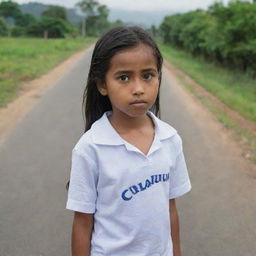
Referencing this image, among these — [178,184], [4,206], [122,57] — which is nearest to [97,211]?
[178,184]

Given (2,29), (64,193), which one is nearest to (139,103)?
(64,193)

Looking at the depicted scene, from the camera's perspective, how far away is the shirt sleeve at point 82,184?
52.1 inches

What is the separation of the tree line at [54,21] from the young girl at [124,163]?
196 feet

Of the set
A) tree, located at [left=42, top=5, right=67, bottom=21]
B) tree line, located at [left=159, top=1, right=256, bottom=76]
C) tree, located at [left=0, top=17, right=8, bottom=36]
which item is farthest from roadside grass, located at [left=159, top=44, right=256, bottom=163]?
tree, located at [left=42, top=5, right=67, bottom=21]

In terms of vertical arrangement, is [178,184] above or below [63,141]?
above

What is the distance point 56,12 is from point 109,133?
85.8m

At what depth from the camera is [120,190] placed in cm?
133

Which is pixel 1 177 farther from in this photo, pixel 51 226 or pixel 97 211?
pixel 97 211

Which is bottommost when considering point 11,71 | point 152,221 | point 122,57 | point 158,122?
point 11,71

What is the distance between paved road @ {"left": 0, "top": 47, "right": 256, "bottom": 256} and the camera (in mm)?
2992

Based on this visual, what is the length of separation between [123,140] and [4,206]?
96.1 inches

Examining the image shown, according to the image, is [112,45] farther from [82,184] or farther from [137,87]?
[82,184]

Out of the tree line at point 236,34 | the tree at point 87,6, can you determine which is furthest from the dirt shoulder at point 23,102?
the tree at point 87,6

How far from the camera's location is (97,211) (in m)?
1.40
